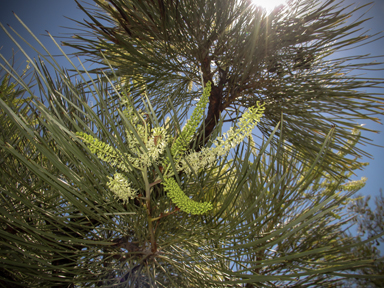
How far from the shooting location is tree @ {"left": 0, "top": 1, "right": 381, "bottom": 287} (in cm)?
32

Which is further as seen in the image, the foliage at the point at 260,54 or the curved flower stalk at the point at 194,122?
the foliage at the point at 260,54

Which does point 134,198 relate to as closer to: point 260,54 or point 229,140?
point 229,140

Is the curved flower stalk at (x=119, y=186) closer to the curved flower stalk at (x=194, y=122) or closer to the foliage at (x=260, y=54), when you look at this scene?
the curved flower stalk at (x=194, y=122)

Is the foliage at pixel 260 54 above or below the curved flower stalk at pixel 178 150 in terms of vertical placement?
above

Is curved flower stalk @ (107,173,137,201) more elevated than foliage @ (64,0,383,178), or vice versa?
foliage @ (64,0,383,178)

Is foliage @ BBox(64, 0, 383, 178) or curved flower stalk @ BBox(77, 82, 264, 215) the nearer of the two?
curved flower stalk @ BBox(77, 82, 264, 215)

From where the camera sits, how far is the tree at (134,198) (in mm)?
325

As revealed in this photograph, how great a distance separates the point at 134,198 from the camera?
56cm

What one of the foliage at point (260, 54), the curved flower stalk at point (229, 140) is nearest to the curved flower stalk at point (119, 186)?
the curved flower stalk at point (229, 140)

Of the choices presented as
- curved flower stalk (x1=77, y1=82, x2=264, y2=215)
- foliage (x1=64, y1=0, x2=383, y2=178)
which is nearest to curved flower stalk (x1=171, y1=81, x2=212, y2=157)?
curved flower stalk (x1=77, y1=82, x2=264, y2=215)

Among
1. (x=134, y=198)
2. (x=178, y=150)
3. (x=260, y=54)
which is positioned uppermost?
(x=260, y=54)

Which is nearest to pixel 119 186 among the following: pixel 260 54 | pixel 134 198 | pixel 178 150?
pixel 178 150

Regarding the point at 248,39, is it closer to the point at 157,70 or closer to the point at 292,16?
the point at 292,16

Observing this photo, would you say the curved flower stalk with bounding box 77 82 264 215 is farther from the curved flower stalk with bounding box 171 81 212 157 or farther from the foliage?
the foliage
